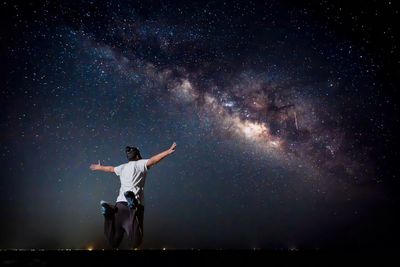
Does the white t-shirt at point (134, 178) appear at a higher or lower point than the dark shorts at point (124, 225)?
higher

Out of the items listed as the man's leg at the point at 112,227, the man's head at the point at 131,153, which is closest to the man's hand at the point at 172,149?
the man's head at the point at 131,153

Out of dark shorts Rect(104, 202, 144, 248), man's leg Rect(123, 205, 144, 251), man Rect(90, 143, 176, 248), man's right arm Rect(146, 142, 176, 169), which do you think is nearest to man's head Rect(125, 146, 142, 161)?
man Rect(90, 143, 176, 248)

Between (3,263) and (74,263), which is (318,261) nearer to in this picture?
(74,263)

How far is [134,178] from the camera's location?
5.09m

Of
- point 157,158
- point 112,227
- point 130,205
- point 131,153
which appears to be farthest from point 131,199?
point 131,153

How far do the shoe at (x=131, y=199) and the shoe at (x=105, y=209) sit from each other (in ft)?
1.21

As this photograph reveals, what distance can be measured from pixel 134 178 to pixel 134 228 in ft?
2.66

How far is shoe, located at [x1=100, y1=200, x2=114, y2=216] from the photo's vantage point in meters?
4.77

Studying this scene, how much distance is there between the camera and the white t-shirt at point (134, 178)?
504 cm

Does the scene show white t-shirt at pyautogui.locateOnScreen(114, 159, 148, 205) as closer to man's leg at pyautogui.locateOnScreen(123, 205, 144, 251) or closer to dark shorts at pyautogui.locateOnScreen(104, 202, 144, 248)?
dark shorts at pyautogui.locateOnScreen(104, 202, 144, 248)

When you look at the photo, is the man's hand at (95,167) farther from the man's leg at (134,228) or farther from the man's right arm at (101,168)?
the man's leg at (134,228)

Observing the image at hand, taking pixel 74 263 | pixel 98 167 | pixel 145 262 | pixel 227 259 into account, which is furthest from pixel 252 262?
pixel 98 167

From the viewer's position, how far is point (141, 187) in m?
5.12

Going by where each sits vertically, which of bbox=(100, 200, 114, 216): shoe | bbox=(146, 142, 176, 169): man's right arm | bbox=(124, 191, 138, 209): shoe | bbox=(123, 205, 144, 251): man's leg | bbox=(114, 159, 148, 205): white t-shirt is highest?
bbox=(146, 142, 176, 169): man's right arm
